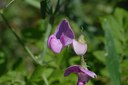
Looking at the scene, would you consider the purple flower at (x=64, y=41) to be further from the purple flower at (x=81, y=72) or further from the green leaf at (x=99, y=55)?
the green leaf at (x=99, y=55)

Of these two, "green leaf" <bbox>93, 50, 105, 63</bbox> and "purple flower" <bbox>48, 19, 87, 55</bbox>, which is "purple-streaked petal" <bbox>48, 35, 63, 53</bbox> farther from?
"green leaf" <bbox>93, 50, 105, 63</bbox>

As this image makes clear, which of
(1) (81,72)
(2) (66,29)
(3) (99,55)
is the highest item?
(2) (66,29)

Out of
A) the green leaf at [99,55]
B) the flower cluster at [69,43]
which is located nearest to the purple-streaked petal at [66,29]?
the flower cluster at [69,43]

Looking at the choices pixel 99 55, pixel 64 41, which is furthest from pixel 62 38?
pixel 99 55

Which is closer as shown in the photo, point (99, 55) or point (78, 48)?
point (78, 48)

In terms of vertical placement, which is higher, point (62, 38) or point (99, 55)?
point (62, 38)

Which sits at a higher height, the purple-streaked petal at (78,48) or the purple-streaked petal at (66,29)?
the purple-streaked petal at (66,29)

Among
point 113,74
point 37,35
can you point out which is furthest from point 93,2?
point 113,74

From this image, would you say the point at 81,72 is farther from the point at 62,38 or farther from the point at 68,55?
the point at 68,55

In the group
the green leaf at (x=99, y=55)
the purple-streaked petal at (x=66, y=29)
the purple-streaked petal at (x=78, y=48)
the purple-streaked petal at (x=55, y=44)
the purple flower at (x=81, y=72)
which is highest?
the purple-streaked petal at (x=66, y=29)

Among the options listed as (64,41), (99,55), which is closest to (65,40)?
(64,41)
